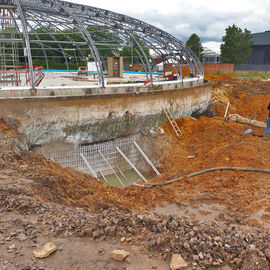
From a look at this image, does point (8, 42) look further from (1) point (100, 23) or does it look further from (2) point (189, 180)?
(2) point (189, 180)

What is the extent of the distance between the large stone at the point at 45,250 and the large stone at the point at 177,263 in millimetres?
1969

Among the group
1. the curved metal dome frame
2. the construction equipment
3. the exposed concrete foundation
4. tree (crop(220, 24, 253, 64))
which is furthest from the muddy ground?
tree (crop(220, 24, 253, 64))

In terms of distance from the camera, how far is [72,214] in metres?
5.45

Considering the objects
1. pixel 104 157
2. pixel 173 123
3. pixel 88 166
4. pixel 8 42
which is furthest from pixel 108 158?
pixel 8 42

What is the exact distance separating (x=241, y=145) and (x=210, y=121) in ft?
14.3

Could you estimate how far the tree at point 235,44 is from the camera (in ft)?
147

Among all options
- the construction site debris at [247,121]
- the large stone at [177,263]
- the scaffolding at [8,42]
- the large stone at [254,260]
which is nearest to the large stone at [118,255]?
the large stone at [177,263]

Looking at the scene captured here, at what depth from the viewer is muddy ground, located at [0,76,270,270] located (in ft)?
14.1

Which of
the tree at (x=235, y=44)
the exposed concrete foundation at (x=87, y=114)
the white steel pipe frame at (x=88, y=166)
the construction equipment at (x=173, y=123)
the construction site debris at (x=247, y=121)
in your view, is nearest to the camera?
the exposed concrete foundation at (x=87, y=114)

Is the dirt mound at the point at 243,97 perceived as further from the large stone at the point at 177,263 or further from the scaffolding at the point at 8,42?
the large stone at the point at 177,263

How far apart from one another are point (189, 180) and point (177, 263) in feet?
18.8

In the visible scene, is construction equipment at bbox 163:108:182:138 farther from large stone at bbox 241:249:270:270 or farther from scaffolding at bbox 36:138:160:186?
large stone at bbox 241:249:270:270

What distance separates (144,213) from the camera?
232 inches

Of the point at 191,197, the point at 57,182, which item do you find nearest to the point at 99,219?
the point at 57,182
